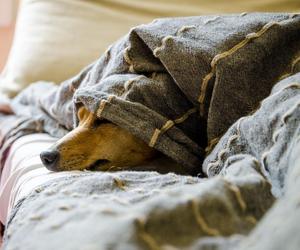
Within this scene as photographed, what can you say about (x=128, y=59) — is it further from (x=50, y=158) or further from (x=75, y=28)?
(x=75, y=28)

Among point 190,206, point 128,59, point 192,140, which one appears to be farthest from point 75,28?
point 190,206

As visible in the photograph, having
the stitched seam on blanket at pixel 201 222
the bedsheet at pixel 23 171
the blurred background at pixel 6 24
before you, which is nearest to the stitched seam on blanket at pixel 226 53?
the bedsheet at pixel 23 171

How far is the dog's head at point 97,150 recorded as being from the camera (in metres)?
1.02

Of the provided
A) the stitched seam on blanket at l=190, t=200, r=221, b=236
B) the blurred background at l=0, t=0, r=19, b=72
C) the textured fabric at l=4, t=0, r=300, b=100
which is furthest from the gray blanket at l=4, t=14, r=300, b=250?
the blurred background at l=0, t=0, r=19, b=72

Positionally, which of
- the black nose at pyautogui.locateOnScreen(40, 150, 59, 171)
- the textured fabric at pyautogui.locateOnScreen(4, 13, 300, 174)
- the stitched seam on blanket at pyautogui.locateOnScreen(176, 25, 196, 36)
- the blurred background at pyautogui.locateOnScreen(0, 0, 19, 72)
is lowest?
the blurred background at pyautogui.locateOnScreen(0, 0, 19, 72)

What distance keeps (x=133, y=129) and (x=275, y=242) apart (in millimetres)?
523

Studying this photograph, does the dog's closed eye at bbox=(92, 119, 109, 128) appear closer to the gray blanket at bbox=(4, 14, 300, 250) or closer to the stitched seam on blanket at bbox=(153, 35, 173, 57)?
the gray blanket at bbox=(4, 14, 300, 250)

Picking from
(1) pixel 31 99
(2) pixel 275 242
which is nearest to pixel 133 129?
(2) pixel 275 242

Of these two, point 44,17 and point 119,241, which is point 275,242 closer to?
point 119,241

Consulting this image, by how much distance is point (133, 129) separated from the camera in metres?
0.95

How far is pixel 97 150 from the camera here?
105 centimetres

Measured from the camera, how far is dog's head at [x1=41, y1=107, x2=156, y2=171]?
102 centimetres

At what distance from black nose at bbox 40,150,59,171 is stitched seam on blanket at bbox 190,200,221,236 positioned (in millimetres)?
524

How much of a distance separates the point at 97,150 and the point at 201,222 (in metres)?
0.54
